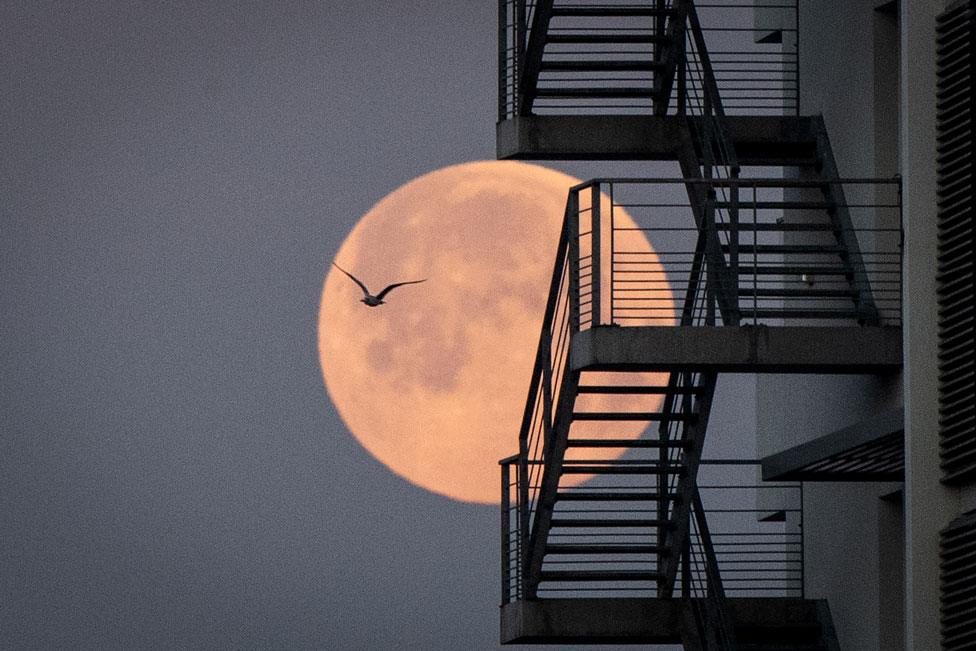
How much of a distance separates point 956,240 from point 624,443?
11.8 ft

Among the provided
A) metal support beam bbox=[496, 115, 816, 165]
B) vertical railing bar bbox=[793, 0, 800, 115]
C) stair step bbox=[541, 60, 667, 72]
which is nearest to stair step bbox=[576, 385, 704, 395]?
metal support beam bbox=[496, 115, 816, 165]

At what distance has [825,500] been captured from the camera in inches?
1017

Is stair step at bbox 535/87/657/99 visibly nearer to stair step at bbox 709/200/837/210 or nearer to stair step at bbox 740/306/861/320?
stair step at bbox 709/200/837/210

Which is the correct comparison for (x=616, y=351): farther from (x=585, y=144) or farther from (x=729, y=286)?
(x=585, y=144)

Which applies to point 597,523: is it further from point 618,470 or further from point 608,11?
point 608,11

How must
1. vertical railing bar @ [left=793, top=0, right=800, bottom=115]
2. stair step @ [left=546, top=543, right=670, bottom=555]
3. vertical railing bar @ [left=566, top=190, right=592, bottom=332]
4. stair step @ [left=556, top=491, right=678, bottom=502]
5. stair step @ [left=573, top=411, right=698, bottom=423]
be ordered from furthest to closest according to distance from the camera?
vertical railing bar @ [left=793, top=0, right=800, bottom=115]
stair step @ [left=546, top=543, right=670, bottom=555]
stair step @ [left=556, top=491, right=678, bottom=502]
stair step @ [left=573, top=411, right=698, bottom=423]
vertical railing bar @ [left=566, top=190, right=592, bottom=332]

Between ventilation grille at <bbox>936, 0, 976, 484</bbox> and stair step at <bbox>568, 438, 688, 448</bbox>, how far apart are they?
319cm

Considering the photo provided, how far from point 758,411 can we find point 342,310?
19.3 m

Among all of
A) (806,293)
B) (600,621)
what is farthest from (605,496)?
(806,293)

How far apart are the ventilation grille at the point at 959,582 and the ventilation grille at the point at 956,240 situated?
416 mm

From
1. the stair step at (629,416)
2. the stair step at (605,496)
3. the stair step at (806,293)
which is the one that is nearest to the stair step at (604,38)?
the stair step at (806,293)

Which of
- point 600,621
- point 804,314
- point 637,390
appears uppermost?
point 804,314

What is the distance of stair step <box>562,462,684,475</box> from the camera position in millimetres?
22308

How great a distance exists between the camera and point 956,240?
Answer: 19.8 m
